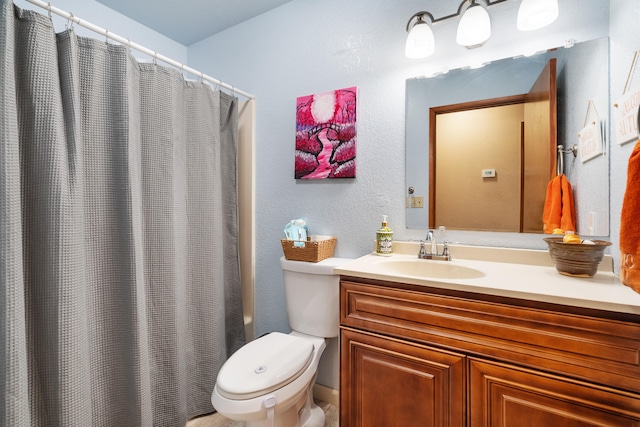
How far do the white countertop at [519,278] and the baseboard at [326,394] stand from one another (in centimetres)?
86

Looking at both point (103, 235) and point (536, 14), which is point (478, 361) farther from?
point (103, 235)

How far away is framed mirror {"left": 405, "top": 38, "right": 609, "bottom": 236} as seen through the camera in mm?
1160

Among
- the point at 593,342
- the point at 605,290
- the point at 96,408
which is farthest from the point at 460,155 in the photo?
the point at 96,408

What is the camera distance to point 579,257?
1023 millimetres

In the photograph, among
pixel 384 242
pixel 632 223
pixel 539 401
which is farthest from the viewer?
pixel 384 242

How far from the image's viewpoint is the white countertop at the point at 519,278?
83 cm

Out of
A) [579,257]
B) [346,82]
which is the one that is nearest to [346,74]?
[346,82]

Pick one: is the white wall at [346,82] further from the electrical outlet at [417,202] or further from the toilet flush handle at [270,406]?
the toilet flush handle at [270,406]

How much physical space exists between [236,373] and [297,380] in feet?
0.84

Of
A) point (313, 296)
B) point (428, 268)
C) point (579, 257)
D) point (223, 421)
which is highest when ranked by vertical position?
point (579, 257)

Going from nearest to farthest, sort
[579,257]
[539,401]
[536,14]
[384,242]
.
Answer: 1. [539,401]
2. [579,257]
3. [536,14]
4. [384,242]

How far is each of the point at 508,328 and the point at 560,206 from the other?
2.15 feet

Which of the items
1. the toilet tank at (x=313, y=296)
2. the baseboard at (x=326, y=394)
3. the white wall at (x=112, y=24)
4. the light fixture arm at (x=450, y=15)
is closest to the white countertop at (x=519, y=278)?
the toilet tank at (x=313, y=296)

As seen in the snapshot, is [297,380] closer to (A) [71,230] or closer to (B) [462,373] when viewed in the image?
(B) [462,373]
